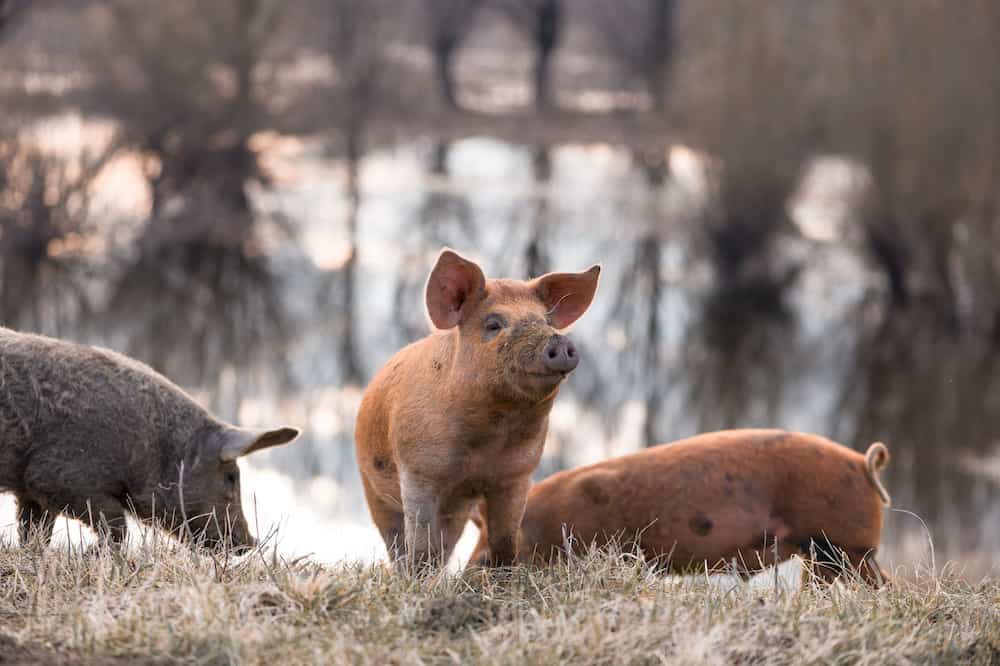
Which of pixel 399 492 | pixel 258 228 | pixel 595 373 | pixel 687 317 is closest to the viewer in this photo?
pixel 399 492

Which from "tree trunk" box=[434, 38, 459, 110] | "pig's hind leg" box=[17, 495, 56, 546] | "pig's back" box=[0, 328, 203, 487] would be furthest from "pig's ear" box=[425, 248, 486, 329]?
"tree trunk" box=[434, 38, 459, 110]

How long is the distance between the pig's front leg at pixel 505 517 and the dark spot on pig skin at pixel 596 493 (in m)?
0.73

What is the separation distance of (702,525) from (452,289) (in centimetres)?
155

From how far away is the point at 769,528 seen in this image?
5.82 m

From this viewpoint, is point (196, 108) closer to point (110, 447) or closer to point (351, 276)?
point (351, 276)

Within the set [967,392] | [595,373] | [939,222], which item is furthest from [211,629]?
[939,222]

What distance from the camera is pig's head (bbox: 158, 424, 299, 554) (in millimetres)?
5621

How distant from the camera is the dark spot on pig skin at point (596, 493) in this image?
5.96 metres

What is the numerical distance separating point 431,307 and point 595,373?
9387 mm

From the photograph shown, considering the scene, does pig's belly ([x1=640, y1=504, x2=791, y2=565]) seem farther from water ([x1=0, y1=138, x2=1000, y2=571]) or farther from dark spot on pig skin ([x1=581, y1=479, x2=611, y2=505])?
water ([x1=0, y1=138, x2=1000, y2=571])

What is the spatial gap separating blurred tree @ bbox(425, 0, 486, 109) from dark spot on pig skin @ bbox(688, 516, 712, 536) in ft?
74.9

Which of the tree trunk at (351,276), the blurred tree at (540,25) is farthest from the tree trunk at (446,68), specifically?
the tree trunk at (351,276)

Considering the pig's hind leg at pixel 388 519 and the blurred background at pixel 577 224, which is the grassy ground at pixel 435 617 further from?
the blurred background at pixel 577 224

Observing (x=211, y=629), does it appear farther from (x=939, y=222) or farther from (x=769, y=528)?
(x=939, y=222)
